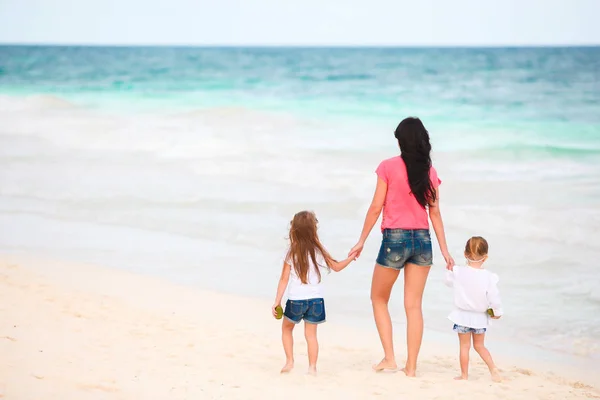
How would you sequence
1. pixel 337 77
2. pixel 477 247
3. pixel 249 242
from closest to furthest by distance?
1. pixel 477 247
2. pixel 249 242
3. pixel 337 77

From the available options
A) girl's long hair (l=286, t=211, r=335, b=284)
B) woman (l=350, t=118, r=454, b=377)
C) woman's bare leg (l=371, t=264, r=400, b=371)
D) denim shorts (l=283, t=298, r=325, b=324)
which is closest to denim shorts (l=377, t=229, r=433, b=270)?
woman (l=350, t=118, r=454, b=377)

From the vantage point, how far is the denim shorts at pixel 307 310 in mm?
4102

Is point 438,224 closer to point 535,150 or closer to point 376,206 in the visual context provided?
point 376,206

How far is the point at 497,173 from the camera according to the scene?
41.1 feet

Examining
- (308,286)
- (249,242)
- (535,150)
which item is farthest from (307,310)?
(535,150)

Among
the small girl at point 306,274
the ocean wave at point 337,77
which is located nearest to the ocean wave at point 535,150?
the small girl at point 306,274

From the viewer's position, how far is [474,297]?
4051 millimetres

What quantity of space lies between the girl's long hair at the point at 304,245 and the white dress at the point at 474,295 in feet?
2.23

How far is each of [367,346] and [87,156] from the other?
9.99 metres

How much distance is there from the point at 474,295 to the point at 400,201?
615mm

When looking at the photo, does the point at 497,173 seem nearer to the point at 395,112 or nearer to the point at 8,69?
the point at 395,112

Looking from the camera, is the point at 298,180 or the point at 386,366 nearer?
the point at 386,366

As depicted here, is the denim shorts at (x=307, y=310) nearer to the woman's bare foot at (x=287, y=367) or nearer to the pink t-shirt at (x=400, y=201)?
the woman's bare foot at (x=287, y=367)

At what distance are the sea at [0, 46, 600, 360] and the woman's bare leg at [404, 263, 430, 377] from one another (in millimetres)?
723
